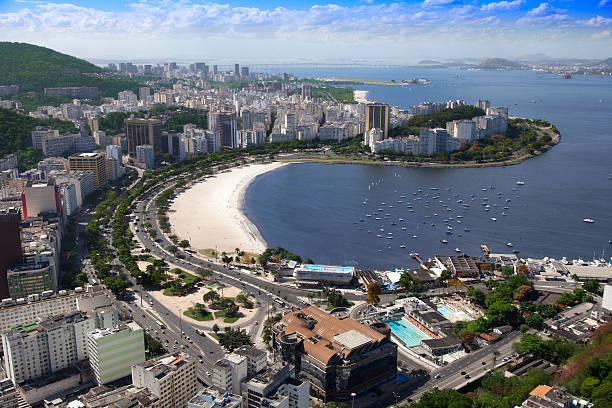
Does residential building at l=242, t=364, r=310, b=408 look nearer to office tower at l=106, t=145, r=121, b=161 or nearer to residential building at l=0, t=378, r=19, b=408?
residential building at l=0, t=378, r=19, b=408

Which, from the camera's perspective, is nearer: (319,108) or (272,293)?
(272,293)

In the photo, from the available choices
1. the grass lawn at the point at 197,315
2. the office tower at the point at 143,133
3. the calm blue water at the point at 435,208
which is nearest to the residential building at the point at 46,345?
the grass lawn at the point at 197,315

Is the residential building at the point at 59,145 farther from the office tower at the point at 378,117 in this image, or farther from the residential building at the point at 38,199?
the office tower at the point at 378,117

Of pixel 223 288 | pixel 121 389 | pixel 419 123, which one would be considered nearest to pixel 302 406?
pixel 121 389

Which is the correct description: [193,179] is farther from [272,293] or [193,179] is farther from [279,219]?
[272,293]

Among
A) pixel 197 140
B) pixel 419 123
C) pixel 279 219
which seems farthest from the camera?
pixel 419 123
